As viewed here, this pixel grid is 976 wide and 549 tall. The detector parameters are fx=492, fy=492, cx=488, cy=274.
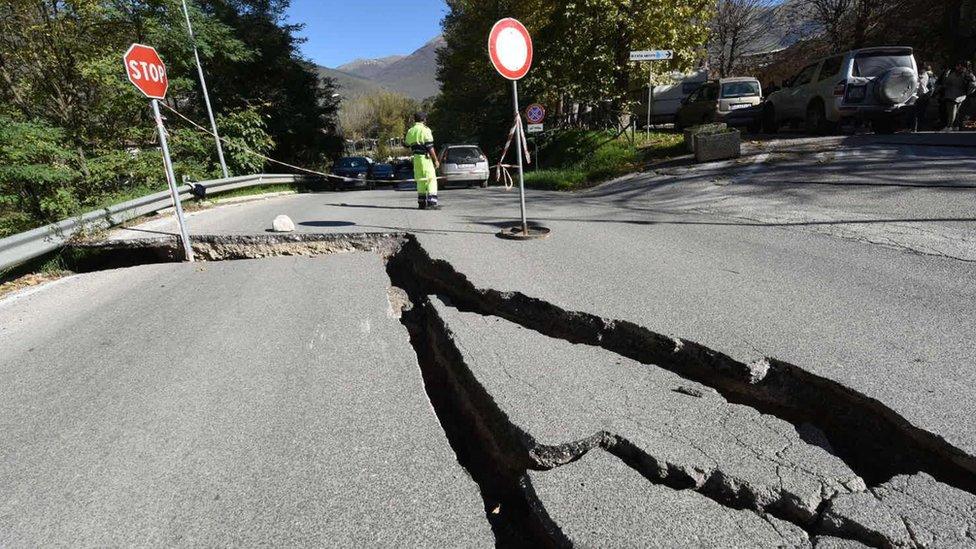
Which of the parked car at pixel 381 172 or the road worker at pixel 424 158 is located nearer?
the road worker at pixel 424 158

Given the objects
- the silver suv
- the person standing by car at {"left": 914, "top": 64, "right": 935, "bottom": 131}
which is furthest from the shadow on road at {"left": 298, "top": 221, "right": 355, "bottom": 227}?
the person standing by car at {"left": 914, "top": 64, "right": 935, "bottom": 131}

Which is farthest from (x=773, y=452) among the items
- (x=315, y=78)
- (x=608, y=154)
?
(x=315, y=78)

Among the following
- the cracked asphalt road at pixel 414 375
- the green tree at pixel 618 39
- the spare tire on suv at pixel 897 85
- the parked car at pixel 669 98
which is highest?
the green tree at pixel 618 39

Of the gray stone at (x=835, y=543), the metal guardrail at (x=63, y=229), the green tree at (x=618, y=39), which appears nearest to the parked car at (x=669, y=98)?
the green tree at (x=618, y=39)

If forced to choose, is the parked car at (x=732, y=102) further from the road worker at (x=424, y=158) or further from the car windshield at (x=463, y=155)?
the road worker at (x=424, y=158)

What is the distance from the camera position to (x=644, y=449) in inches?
→ 81.5

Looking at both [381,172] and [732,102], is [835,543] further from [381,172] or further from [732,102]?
[381,172]

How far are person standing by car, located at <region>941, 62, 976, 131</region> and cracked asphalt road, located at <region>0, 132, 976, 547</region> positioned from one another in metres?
9.11

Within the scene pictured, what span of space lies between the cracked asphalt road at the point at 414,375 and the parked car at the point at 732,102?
10.8 m

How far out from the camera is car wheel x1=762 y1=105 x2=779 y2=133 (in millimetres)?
14203

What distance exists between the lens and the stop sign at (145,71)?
564 centimetres

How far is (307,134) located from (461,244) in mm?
21742

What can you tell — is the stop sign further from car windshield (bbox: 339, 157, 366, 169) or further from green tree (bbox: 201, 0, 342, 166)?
car windshield (bbox: 339, 157, 366, 169)

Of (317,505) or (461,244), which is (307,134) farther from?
(317,505)
